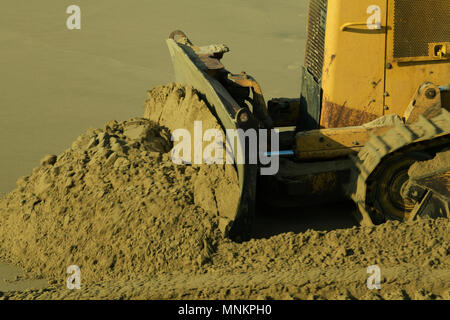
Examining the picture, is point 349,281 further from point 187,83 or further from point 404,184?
point 187,83

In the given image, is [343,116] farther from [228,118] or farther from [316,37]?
[228,118]

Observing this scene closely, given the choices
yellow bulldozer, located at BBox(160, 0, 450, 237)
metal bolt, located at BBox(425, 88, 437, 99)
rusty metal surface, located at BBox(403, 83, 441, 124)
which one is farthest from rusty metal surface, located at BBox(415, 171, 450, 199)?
metal bolt, located at BBox(425, 88, 437, 99)

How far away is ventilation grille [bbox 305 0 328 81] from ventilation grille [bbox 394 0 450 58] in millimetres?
596

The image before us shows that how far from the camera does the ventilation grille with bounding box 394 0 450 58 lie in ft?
18.0

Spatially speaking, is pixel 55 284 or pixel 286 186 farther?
pixel 286 186

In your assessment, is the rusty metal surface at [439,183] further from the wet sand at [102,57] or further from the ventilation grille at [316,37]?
the wet sand at [102,57]

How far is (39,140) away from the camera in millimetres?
8648

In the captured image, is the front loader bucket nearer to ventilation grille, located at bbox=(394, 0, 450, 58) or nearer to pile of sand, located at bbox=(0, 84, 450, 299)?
pile of sand, located at bbox=(0, 84, 450, 299)

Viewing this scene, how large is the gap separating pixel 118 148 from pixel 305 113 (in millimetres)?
1674

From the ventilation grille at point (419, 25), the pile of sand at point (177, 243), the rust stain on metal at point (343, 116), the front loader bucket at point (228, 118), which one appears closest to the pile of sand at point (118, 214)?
the pile of sand at point (177, 243)

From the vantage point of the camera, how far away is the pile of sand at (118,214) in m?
4.92

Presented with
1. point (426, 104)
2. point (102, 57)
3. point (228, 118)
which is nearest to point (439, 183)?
point (426, 104)

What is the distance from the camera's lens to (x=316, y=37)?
5.82 m
